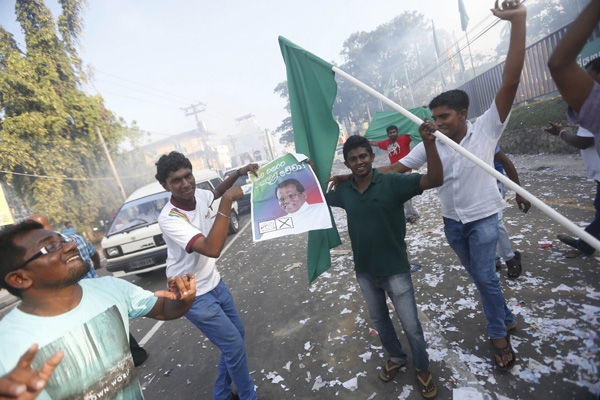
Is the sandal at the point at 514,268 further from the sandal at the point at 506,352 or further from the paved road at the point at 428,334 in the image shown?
the sandal at the point at 506,352

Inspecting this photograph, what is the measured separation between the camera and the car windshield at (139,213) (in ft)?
23.7

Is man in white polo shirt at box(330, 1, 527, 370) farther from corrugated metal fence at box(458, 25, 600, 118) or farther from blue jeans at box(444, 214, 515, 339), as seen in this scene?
corrugated metal fence at box(458, 25, 600, 118)

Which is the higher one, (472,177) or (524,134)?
(472,177)

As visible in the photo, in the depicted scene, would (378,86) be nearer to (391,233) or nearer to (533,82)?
(533,82)

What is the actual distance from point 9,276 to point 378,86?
43.0 m

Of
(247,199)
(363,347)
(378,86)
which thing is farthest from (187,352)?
(378,86)

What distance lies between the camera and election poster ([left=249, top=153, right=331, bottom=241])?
254cm

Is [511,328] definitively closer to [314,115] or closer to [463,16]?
[314,115]

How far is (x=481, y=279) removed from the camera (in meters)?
2.45

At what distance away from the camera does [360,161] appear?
2.28 m

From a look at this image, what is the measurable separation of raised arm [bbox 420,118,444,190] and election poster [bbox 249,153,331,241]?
0.83 meters

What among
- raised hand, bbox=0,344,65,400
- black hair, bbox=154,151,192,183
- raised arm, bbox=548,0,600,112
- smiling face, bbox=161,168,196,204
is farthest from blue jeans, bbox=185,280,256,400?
raised arm, bbox=548,0,600,112

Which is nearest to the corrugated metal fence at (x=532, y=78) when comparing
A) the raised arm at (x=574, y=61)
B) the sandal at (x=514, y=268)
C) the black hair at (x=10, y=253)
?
the sandal at (x=514, y=268)

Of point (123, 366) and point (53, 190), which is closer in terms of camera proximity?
point (123, 366)
